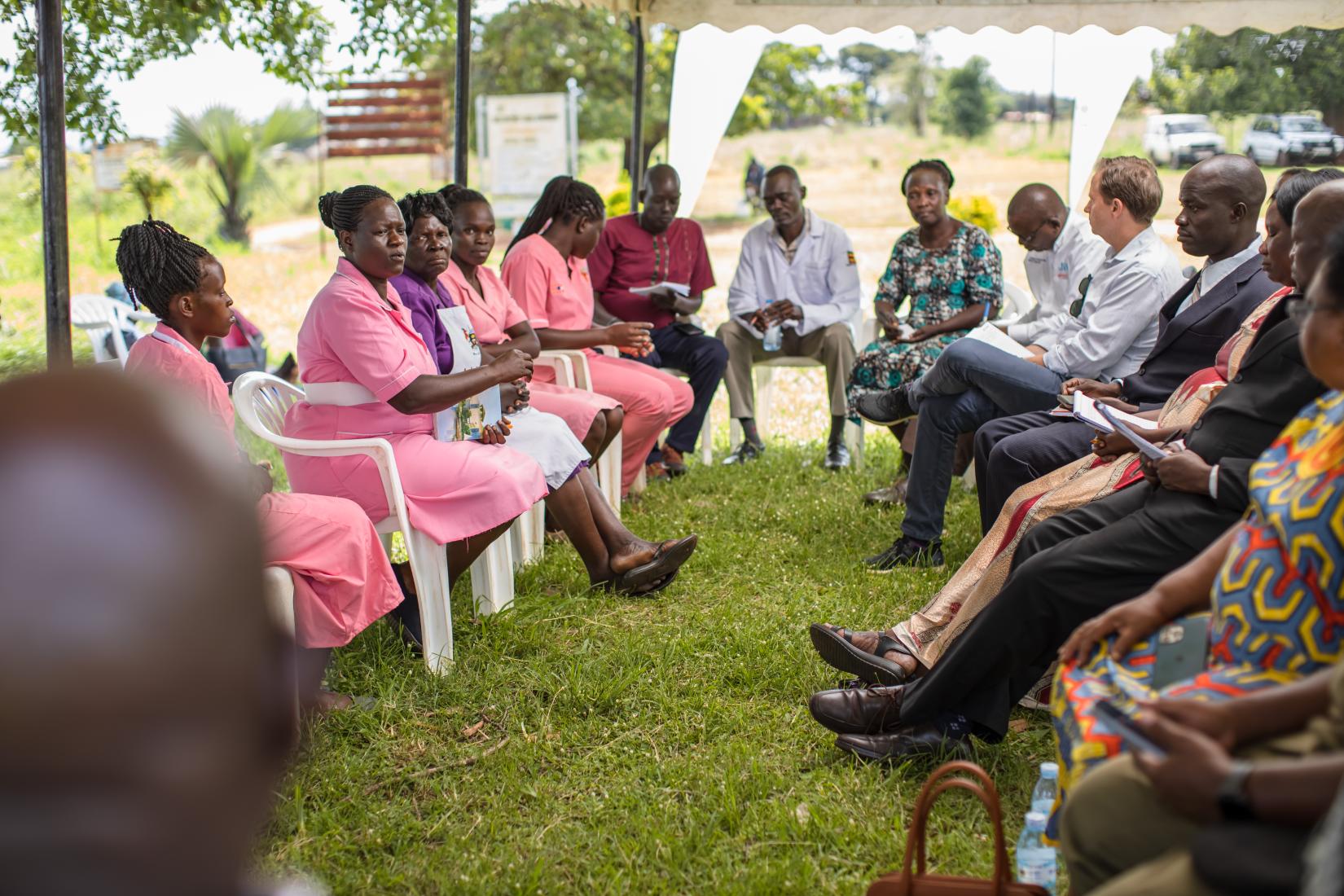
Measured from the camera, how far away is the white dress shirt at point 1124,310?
4207mm

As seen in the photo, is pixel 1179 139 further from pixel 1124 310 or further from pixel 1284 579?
pixel 1284 579

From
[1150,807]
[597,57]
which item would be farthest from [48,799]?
[597,57]

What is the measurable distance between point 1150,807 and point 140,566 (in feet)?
4.78

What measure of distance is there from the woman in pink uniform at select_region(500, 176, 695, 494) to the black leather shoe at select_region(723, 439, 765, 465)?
843mm

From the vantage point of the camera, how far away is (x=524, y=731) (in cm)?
315

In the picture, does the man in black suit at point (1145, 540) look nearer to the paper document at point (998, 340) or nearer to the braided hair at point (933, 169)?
the paper document at point (998, 340)

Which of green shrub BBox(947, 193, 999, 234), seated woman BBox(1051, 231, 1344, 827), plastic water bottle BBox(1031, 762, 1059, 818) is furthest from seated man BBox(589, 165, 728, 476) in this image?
seated woman BBox(1051, 231, 1344, 827)

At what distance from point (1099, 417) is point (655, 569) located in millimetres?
1680

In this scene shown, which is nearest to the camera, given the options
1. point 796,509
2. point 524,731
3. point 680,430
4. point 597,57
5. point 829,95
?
point 524,731

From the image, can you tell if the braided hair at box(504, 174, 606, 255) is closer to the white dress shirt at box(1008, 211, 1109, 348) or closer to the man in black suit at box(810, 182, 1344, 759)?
the white dress shirt at box(1008, 211, 1109, 348)

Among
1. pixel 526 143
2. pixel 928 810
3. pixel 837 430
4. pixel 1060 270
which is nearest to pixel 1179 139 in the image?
pixel 526 143

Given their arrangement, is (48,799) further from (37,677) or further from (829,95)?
(829,95)

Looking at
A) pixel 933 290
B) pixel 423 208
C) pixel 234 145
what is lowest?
pixel 933 290

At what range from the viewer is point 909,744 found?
9.34 ft
